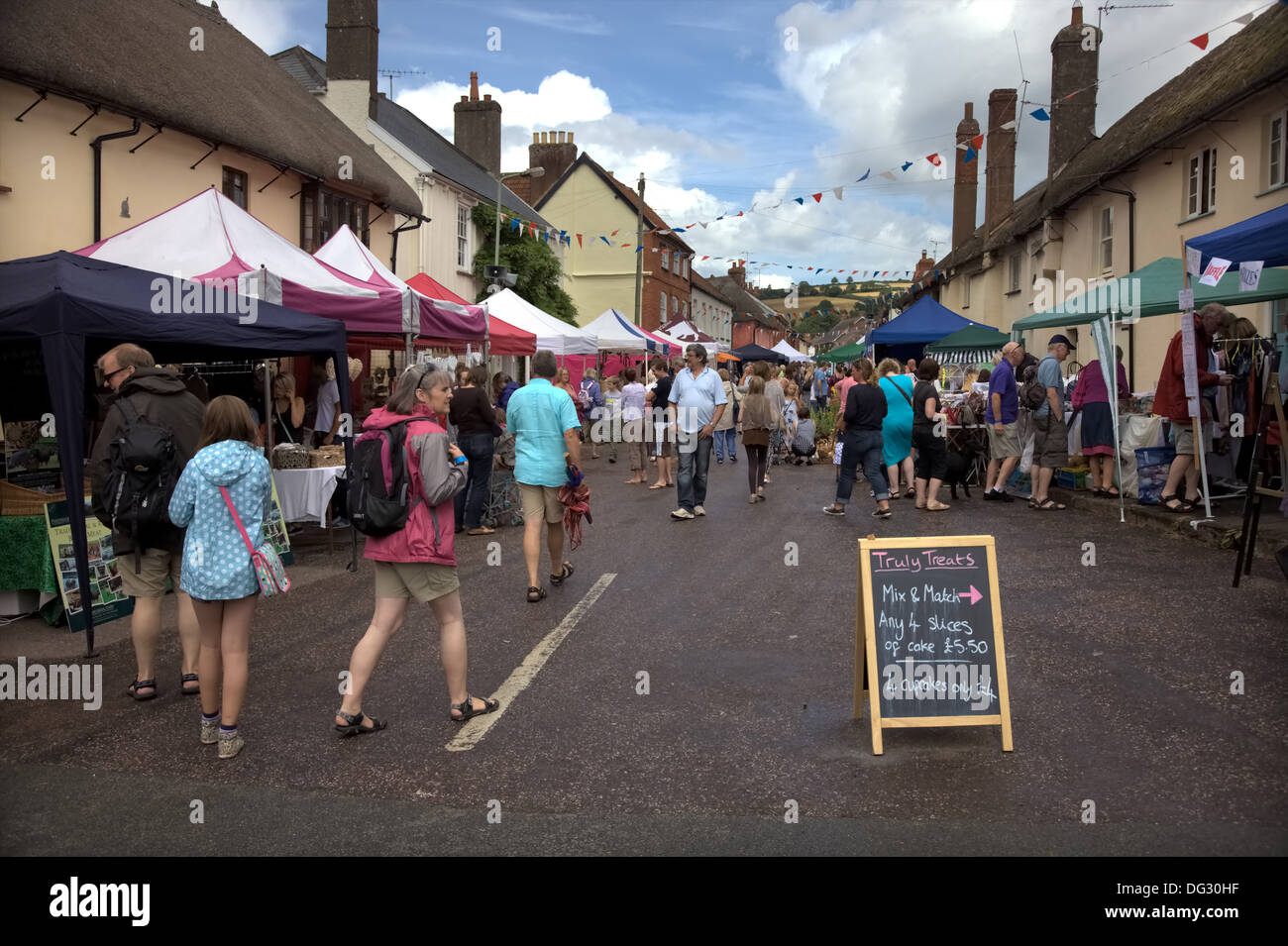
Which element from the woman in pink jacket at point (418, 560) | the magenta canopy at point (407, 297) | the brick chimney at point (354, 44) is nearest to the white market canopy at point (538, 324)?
the magenta canopy at point (407, 297)

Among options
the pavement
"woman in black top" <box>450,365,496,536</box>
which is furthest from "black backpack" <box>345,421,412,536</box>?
"woman in black top" <box>450,365,496,536</box>

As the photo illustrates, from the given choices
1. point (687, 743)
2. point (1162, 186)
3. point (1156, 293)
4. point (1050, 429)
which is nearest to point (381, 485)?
point (687, 743)

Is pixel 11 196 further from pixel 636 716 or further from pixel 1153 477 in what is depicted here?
pixel 1153 477

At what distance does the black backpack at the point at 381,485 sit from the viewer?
4.97 m

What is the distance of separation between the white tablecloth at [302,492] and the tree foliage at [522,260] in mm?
20648

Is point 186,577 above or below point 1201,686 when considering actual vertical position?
above

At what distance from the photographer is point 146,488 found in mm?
5508

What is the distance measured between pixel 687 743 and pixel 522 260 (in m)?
28.3

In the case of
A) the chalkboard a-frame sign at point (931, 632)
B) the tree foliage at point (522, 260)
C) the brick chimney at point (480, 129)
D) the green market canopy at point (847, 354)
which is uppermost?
the brick chimney at point (480, 129)

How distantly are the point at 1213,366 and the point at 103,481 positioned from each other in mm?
10546

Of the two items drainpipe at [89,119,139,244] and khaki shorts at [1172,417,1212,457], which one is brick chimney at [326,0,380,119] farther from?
khaki shorts at [1172,417,1212,457]

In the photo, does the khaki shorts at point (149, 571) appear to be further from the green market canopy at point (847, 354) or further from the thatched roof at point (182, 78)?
the green market canopy at point (847, 354)

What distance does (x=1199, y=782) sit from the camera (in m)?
4.24

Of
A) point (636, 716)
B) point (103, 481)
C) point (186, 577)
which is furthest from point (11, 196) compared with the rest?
point (636, 716)
